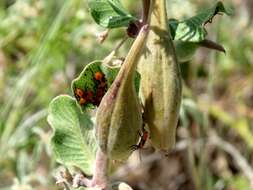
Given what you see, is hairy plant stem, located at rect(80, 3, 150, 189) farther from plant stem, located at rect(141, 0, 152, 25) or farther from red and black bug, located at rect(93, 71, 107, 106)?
red and black bug, located at rect(93, 71, 107, 106)

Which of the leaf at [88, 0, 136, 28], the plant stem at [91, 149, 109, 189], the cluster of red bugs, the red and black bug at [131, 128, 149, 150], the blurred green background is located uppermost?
the leaf at [88, 0, 136, 28]

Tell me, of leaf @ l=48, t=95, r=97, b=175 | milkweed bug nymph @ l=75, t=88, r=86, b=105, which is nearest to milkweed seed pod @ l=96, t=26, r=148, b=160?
milkweed bug nymph @ l=75, t=88, r=86, b=105

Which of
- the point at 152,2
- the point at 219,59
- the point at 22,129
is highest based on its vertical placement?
Result: the point at 152,2

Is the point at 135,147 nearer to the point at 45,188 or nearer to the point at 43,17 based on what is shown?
the point at 45,188

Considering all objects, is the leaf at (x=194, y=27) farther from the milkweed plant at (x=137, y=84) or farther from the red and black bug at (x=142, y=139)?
the red and black bug at (x=142, y=139)

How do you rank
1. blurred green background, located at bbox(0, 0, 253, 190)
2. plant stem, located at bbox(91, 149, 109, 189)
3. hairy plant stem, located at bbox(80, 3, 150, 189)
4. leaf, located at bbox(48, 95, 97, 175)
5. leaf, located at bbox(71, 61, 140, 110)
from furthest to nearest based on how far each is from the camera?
blurred green background, located at bbox(0, 0, 253, 190) < leaf, located at bbox(48, 95, 97, 175) < plant stem, located at bbox(91, 149, 109, 189) < leaf, located at bbox(71, 61, 140, 110) < hairy plant stem, located at bbox(80, 3, 150, 189)

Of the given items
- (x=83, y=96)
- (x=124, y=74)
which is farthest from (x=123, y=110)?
(x=83, y=96)

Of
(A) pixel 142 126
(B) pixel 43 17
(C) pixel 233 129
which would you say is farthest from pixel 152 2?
(C) pixel 233 129

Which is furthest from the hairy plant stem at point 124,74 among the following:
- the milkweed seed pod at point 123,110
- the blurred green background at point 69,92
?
the blurred green background at point 69,92
